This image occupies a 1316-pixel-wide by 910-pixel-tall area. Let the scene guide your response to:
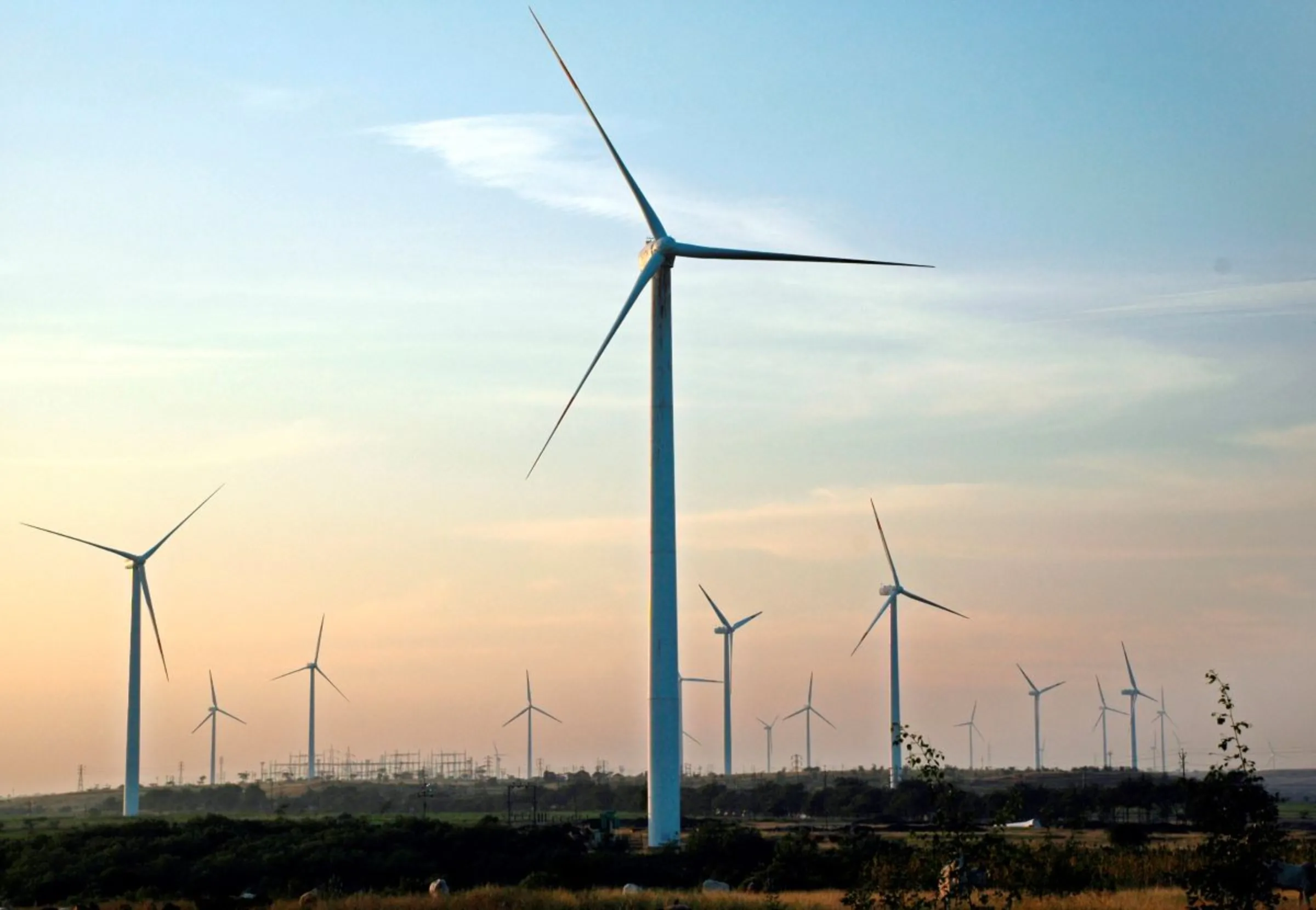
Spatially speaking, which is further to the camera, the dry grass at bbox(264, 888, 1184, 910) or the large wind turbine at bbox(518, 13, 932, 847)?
the large wind turbine at bbox(518, 13, 932, 847)

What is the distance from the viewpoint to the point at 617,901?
51.8 meters

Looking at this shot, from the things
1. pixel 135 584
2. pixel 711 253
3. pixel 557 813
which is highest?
pixel 711 253

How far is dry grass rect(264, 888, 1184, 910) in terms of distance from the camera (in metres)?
47.5

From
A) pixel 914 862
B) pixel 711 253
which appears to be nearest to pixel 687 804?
pixel 711 253

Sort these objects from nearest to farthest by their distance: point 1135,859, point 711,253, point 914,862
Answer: point 914,862 → point 1135,859 → point 711,253

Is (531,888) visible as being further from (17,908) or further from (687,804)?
(687,804)

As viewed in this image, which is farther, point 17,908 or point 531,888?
point 17,908

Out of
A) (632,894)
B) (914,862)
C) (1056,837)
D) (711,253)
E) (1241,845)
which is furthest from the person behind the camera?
(1056,837)

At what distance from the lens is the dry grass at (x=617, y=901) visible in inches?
1871

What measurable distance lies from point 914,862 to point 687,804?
4495 inches

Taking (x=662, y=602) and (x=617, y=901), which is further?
(x=662, y=602)

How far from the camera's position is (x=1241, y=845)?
37.2 metres

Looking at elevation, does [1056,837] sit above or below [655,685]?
below

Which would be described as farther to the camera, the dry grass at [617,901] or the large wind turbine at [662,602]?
the large wind turbine at [662,602]
